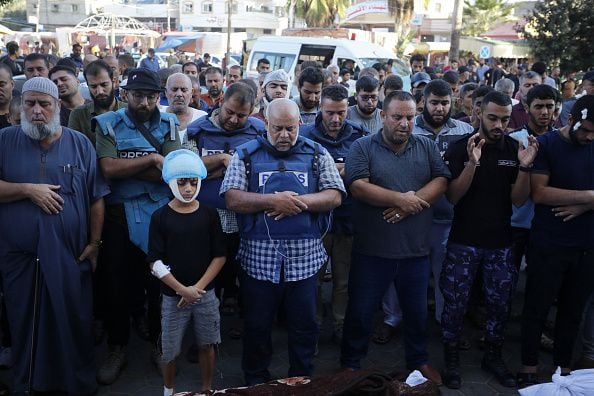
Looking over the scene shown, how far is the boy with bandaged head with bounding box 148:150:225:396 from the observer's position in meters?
3.36

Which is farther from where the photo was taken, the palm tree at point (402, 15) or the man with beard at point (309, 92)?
the palm tree at point (402, 15)

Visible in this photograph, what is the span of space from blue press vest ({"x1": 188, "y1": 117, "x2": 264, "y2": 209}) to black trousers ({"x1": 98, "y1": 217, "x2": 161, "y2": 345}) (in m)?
0.66

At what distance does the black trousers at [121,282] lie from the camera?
13.1 ft

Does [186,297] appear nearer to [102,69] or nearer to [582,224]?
[102,69]

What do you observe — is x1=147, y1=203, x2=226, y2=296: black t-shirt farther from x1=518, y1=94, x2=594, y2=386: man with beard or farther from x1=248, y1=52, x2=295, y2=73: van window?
x1=248, y1=52, x2=295, y2=73: van window

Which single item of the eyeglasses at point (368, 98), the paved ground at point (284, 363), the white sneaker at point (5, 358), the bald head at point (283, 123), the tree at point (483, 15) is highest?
the tree at point (483, 15)

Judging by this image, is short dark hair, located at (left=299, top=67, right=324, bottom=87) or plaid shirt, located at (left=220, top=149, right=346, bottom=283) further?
short dark hair, located at (left=299, top=67, right=324, bottom=87)

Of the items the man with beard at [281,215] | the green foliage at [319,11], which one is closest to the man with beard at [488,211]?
the man with beard at [281,215]

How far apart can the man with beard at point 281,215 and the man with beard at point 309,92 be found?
1.62 meters

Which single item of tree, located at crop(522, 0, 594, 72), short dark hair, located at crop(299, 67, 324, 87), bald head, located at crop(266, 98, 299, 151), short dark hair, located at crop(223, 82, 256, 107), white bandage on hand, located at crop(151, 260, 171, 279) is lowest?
white bandage on hand, located at crop(151, 260, 171, 279)

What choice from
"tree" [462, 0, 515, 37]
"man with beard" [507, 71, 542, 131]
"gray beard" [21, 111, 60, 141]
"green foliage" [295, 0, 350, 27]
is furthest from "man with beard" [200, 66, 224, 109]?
"tree" [462, 0, 515, 37]

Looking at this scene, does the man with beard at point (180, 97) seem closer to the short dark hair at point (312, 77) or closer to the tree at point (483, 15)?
the short dark hair at point (312, 77)

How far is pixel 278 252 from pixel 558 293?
6.85 ft

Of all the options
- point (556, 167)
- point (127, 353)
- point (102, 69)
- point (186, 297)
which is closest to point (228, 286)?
point (127, 353)
